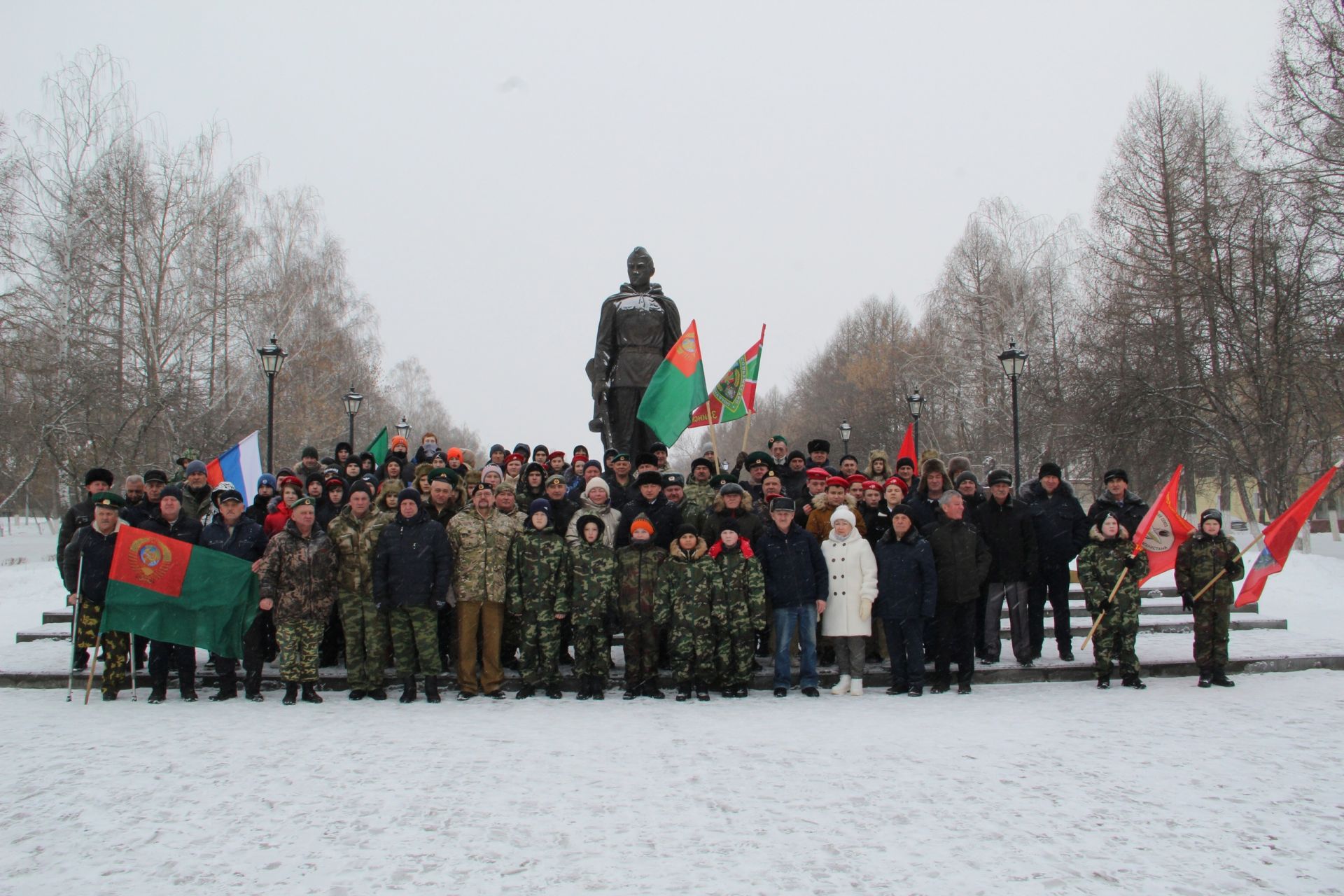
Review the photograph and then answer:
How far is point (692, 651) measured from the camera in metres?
7.58

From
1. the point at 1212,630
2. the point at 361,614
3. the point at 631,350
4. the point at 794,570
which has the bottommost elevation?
the point at 1212,630

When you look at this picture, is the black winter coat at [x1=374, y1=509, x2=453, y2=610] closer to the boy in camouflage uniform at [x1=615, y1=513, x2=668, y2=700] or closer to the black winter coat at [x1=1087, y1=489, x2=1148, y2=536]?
the boy in camouflage uniform at [x1=615, y1=513, x2=668, y2=700]

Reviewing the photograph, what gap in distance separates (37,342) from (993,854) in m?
26.6

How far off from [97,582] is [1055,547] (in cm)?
837

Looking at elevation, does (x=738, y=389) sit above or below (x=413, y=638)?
above

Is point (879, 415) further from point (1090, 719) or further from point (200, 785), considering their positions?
point (200, 785)

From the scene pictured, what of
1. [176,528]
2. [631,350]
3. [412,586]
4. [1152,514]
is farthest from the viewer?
[631,350]

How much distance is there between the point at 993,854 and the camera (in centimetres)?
403

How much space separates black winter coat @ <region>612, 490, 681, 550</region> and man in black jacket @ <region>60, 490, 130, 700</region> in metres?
4.21

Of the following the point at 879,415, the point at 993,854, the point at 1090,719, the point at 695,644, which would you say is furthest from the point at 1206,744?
the point at 879,415

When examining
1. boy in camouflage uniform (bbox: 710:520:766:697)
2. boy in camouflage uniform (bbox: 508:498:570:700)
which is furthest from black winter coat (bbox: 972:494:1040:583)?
boy in camouflage uniform (bbox: 508:498:570:700)

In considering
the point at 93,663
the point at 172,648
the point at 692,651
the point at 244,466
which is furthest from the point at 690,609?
the point at 244,466

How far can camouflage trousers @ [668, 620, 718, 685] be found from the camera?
7562 mm

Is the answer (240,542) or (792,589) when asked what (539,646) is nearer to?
(792,589)
